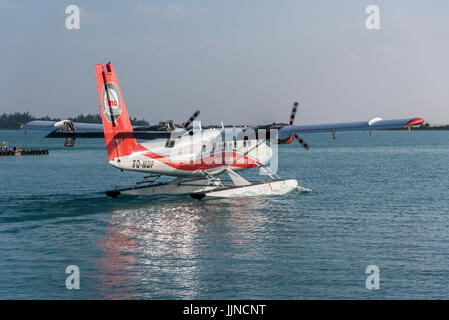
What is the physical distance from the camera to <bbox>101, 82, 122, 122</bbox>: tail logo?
26.7 metres

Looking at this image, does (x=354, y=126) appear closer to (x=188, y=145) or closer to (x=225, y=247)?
(x=188, y=145)

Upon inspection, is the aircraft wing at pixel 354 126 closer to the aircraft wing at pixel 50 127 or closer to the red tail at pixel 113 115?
the red tail at pixel 113 115

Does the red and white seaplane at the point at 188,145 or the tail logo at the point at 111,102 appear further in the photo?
the red and white seaplane at the point at 188,145

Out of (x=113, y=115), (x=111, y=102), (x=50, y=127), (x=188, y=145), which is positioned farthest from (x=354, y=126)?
(x=50, y=127)

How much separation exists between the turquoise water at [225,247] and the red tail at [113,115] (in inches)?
134

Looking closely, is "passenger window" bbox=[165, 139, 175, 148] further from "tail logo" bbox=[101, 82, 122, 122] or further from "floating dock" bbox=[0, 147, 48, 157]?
"floating dock" bbox=[0, 147, 48, 157]

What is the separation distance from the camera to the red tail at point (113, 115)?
26.7m

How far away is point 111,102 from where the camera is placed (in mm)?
26891

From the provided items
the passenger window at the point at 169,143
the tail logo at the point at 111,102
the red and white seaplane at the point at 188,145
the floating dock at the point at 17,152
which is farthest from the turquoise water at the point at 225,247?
the floating dock at the point at 17,152

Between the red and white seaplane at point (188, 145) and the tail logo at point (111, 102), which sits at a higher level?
the tail logo at point (111, 102)

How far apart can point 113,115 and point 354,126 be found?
525 inches

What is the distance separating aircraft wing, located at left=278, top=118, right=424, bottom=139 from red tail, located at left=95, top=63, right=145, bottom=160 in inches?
370
